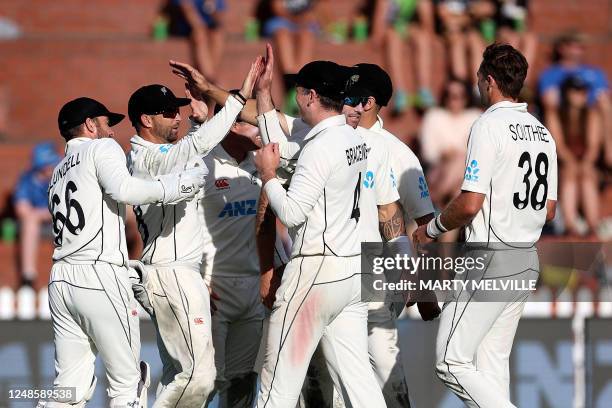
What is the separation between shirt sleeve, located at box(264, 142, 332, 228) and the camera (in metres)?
7.65

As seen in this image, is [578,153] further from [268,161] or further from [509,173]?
[268,161]

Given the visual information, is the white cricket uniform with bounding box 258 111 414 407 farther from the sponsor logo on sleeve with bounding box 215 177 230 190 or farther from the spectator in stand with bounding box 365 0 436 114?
the spectator in stand with bounding box 365 0 436 114

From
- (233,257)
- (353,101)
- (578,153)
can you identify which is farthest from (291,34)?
(353,101)

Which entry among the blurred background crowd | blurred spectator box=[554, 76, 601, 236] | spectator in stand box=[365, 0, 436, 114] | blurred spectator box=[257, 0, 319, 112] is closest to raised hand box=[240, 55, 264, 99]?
the blurred background crowd

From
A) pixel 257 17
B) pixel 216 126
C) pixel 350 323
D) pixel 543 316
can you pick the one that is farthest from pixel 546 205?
pixel 257 17

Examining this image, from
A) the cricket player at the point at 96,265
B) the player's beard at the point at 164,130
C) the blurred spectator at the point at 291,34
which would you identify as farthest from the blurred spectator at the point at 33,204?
the cricket player at the point at 96,265

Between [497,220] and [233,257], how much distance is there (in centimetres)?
221

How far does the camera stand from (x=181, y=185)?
8211 mm

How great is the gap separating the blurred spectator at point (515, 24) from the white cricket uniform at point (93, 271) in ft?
31.6

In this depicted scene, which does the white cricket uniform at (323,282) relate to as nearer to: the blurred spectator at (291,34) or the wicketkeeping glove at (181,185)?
the wicketkeeping glove at (181,185)

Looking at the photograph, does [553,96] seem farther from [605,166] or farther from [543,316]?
[543,316]

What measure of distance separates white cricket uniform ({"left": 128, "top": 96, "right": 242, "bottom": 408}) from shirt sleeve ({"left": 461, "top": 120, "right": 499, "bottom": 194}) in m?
1.95

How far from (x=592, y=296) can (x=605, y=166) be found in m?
4.70

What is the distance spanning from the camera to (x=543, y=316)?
11375 millimetres
